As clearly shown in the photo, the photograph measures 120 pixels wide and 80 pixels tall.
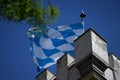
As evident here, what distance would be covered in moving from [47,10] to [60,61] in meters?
6.22

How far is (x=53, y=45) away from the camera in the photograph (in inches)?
923

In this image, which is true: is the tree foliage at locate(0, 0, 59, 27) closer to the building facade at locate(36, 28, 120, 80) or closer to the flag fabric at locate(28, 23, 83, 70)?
the building facade at locate(36, 28, 120, 80)

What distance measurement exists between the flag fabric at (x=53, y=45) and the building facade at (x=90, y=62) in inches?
116

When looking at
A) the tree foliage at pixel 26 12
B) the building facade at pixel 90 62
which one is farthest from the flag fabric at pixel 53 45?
the tree foliage at pixel 26 12

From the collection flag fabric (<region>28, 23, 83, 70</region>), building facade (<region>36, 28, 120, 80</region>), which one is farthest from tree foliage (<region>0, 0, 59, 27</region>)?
flag fabric (<region>28, 23, 83, 70</region>)

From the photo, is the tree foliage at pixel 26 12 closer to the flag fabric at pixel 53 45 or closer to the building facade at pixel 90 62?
the building facade at pixel 90 62

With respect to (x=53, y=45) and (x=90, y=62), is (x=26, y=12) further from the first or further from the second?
(x=53, y=45)

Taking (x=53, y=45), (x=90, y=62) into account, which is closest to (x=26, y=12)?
(x=90, y=62)

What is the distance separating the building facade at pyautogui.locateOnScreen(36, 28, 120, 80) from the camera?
1680 centimetres

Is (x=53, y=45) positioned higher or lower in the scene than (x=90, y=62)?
lower

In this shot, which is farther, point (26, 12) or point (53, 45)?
point (53, 45)

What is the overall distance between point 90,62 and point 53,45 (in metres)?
6.79

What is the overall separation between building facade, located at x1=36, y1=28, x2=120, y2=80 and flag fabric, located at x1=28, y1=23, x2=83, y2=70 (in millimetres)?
2950

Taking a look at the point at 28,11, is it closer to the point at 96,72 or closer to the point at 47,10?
the point at 47,10
